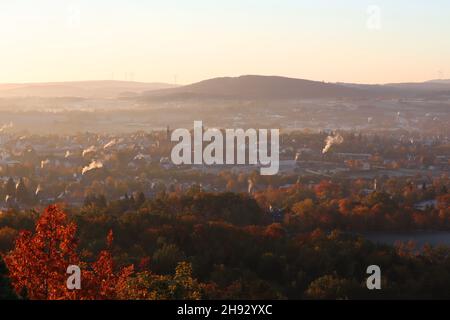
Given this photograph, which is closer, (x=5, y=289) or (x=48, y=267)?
(x=5, y=289)

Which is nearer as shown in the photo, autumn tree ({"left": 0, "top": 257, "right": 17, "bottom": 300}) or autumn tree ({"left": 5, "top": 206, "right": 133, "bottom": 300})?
autumn tree ({"left": 0, "top": 257, "right": 17, "bottom": 300})

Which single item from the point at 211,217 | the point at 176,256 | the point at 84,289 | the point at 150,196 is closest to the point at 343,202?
the point at 211,217

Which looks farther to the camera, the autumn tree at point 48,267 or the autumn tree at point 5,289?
the autumn tree at point 48,267

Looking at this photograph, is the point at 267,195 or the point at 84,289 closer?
the point at 84,289

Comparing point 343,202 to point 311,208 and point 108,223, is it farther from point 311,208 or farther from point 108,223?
point 108,223

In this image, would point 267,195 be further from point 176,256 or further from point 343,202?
point 176,256

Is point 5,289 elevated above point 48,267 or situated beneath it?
elevated above
